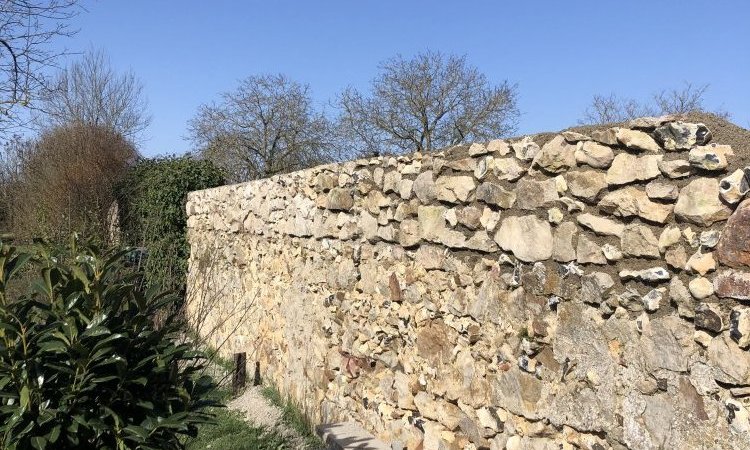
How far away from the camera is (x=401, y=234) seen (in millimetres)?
4191

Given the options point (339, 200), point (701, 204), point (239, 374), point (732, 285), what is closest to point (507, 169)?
point (701, 204)

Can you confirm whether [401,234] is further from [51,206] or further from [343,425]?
[51,206]

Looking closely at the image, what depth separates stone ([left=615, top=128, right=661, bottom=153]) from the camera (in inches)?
97.8

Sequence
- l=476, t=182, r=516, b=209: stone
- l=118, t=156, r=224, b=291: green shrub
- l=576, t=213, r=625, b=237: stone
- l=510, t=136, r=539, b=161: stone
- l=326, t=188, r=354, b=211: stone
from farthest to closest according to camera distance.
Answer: l=118, t=156, r=224, b=291: green shrub
l=326, t=188, r=354, b=211: stone
l=476, t=182, r=516, b=209: stone
l=510, t=136, r=539, b=161: stone
l=576, t=213, r=625, b=237: stone

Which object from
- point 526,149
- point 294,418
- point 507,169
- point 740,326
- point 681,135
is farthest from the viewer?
point 294,418

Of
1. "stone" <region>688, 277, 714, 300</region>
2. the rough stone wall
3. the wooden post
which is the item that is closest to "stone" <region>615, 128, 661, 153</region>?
the rough stone wall

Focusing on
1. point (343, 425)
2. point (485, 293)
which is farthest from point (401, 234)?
point (343, 425)

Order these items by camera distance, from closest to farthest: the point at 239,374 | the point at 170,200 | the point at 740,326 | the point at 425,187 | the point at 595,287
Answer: the point at 740,326 → the point at 595,287 → the point at 425,187 → the point at 239,374 → the point at 170,200

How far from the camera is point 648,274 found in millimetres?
2455

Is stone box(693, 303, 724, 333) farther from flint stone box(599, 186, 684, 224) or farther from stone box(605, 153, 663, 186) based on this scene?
stone box(605, 153, 663, 186)

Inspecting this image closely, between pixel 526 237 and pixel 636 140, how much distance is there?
74 cm

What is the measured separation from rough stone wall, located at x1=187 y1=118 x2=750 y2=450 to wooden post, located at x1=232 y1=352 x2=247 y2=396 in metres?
1.53

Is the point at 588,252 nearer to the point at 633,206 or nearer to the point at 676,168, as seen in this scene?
the point at 633,206

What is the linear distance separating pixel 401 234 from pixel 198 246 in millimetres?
5918
